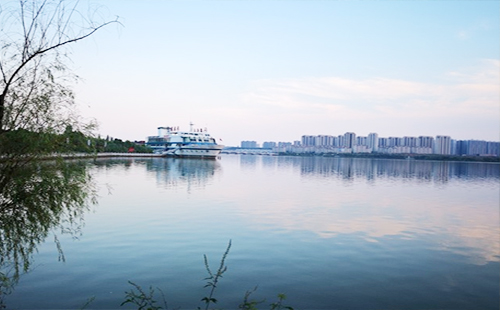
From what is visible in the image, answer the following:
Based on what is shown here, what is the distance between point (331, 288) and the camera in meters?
11.8

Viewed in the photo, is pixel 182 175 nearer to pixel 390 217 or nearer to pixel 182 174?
pixel 182 174

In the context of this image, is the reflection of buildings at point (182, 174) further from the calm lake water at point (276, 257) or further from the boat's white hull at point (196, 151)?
the boat's white hull at point (196, 151)

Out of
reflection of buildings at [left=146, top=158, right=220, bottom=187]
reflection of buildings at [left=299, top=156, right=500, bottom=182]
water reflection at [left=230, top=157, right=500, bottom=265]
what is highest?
reflection of buildings at [left=146, top=158, right=220, bottom=187]

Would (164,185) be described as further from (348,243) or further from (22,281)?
(22,281)

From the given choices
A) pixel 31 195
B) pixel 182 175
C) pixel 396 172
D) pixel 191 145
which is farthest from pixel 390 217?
pixel 191 145

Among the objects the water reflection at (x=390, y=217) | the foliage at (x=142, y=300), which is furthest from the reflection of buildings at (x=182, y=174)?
the foliage at (x=142, y=300)

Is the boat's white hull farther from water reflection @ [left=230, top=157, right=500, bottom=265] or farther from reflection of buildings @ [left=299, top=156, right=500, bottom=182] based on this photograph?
water reflection @ [left=230, top=157, right=500, bottom=265]

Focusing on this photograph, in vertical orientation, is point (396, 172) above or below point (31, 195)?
below

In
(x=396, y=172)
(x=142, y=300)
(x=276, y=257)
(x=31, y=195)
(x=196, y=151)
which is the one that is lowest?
(x=396, y=172)

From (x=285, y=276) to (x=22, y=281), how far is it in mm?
7237

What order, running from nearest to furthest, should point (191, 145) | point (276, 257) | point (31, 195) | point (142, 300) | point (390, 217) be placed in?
point (142, 300) < point (31, 195) < point (276, 257) < point (390, 217) < point (191, 145)

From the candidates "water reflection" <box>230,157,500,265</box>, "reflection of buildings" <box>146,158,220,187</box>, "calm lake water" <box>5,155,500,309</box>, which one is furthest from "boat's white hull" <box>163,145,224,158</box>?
"calm lake water" <box>5,155,500,309</box>

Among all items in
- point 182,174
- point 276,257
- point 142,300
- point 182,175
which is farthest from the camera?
point 182,174

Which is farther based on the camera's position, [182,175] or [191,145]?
[191,145]
